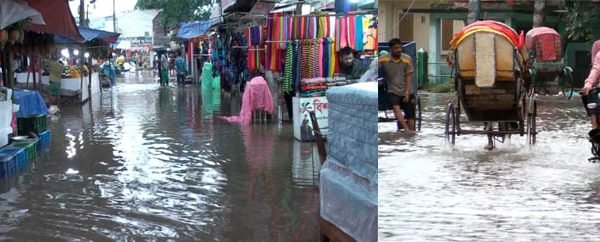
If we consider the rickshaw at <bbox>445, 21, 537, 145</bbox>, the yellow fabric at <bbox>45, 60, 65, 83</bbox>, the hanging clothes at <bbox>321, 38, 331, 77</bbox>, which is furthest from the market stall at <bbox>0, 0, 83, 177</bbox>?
the rickshaw at <bbox>445, 21, 537, 145</bbox>

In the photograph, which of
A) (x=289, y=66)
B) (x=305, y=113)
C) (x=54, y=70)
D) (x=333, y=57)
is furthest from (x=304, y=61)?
(x=54, y=70)

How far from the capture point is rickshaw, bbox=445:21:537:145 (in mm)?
1850

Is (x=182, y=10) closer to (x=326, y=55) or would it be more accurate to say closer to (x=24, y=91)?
(x=24, y=91)

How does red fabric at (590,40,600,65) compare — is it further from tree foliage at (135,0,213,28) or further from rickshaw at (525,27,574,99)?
tree foliage at (135,0,213,28)

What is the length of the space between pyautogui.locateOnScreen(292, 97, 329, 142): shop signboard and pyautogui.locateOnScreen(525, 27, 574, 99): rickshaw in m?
5.93

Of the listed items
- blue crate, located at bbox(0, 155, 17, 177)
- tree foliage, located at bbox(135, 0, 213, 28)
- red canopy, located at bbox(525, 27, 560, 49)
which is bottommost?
blue crate, located at bbox(0, 155, 17, 177)

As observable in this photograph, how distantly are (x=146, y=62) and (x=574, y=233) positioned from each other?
55107mm

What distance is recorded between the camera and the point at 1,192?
6.15m

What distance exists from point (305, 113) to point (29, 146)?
10.5ft

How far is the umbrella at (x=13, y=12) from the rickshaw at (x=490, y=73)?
21.6ft

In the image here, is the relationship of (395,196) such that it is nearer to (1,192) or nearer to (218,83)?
(1,192)

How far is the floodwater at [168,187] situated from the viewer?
4.78 meters

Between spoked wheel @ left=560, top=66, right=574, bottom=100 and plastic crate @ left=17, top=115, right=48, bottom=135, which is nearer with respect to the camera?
spoked wheel @ left=560, top=66, right=574, bottom=100

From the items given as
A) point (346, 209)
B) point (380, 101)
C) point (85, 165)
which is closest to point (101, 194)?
point (85, 165)
